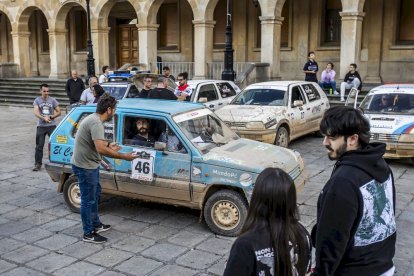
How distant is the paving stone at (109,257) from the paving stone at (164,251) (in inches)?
9.2

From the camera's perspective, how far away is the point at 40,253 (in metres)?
5.73

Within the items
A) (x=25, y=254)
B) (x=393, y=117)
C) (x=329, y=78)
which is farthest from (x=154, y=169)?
(x=329, y=78)

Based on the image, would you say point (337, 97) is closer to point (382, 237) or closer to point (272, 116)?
point (272, 116)

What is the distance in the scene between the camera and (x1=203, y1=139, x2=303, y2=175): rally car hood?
604cm

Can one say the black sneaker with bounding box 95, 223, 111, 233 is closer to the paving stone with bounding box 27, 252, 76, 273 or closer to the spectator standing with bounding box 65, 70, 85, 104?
the paving stone with bounding box 27, 252, 76, 273

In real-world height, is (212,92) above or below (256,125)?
above

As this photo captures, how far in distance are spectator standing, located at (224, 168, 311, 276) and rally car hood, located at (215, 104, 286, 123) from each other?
841cm

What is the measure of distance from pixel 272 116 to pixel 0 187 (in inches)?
232

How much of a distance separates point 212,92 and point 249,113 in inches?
102

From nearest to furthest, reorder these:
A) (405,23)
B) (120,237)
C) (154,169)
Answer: (120,237)
(154,169)
(405,23)

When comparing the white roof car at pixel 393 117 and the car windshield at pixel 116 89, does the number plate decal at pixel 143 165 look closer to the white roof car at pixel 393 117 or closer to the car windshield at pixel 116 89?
the white roof car at pixel 393 117

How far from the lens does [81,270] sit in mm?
5238

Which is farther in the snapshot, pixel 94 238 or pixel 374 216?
pixel 94 238

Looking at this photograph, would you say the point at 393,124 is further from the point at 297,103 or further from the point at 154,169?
the point at 154,169
